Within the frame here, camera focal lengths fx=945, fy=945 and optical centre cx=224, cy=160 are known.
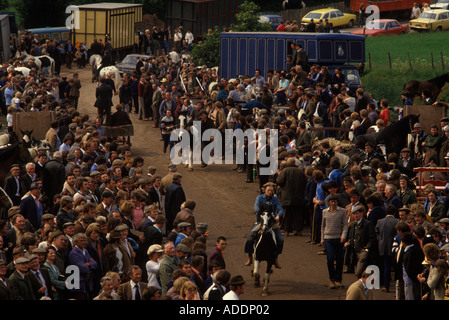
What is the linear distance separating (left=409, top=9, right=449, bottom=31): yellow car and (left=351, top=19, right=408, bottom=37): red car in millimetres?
781

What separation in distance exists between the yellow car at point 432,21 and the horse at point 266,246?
4719 cm

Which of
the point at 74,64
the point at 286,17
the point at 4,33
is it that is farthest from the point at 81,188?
the point at 286,17

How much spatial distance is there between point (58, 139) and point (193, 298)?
41.6 ft

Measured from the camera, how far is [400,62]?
50.8 meters

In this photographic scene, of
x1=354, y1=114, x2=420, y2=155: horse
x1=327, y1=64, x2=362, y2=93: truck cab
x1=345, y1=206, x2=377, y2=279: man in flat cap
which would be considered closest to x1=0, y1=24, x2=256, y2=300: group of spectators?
x1=345, y1=206, x2=377, y2=279: man in flat cap

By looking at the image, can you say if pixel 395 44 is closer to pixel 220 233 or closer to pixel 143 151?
pixel 143 151

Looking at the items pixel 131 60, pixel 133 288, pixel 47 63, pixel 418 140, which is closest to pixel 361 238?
pixel 133 288

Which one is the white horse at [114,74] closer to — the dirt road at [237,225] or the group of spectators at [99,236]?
the dirt road at [237,225]

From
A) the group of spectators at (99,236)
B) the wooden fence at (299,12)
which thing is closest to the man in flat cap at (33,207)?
the group of spectators at (99,236)

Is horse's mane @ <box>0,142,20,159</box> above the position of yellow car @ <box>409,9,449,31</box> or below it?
below

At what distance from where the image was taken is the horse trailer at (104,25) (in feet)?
159

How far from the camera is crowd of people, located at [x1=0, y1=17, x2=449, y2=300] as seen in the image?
13.8 metres

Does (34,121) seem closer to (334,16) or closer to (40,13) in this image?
(40,13)

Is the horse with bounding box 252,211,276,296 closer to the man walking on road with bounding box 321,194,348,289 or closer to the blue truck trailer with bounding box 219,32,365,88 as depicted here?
the man walking on road with bounding box 321,194,348,289
